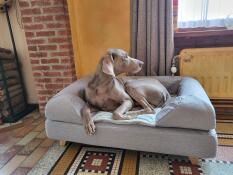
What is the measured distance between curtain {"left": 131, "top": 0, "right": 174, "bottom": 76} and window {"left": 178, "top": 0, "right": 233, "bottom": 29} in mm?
289

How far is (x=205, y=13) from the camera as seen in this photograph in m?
2.05

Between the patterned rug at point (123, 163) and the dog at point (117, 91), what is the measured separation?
0.35 metres

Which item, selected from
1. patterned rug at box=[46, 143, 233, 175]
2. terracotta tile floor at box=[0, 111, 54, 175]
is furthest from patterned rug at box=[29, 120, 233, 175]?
terracotta tile floor at box=[0, 111, 54, 175]

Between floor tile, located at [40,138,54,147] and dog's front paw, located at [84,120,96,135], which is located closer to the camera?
dog's front paw, located at [84,120,96,135]

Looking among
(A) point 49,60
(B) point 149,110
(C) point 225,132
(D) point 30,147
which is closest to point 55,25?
(A) point 49,60

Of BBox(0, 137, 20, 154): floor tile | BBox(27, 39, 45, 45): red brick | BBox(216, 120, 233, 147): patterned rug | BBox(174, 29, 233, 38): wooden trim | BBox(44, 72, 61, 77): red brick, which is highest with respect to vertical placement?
BBox(27, 39, 45, 45): red brick

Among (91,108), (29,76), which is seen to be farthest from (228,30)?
(29,76)

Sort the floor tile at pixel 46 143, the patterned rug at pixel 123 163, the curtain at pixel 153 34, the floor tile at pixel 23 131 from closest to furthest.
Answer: the patterned rug at pixel 123 163 → the floor tile at pixel 46 143 → the curtain at pixel 153 34 → the floor tile at pixel 23 131

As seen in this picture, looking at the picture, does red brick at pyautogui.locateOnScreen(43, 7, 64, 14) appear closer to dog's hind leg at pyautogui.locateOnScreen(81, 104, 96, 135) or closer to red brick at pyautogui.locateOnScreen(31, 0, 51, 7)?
red brick at pyautogui.locateOnScreen(31, 0, 51, 7)

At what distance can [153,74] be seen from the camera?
2113 mm

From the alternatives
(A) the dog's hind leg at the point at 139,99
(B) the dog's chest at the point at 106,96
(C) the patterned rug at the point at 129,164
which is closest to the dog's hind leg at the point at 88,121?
(B) the dog's chest at the point at 106,96

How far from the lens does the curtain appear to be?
1936 millimetres

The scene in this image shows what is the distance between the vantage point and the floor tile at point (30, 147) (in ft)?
5.65

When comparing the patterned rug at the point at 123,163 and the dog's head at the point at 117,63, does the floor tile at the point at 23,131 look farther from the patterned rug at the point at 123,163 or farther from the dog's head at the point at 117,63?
the dog's head at the point at 117,63
